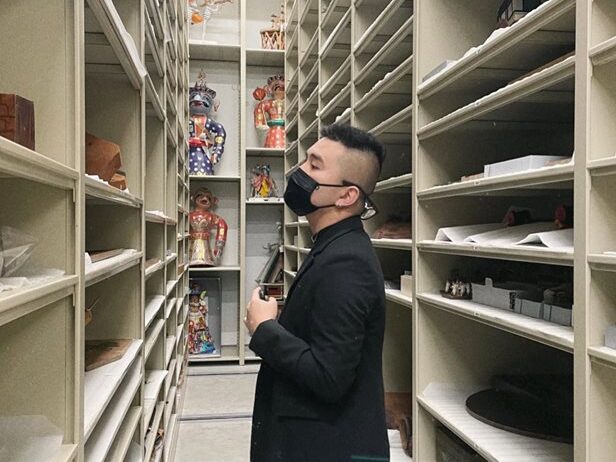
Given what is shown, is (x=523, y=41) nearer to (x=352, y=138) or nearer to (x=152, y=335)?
(x=352, y=138)

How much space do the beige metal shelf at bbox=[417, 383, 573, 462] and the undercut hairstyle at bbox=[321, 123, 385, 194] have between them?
0.73 m

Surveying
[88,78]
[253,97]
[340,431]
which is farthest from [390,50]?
[253,97]

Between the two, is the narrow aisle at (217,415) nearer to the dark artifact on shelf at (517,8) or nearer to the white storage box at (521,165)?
the white storage box at (521,165)

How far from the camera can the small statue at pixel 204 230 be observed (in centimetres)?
515

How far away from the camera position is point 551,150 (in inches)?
81.4

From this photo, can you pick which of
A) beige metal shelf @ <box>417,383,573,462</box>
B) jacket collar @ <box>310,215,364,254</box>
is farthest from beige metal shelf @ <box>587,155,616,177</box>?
beige metal shelf @ <box>417,383,573,462</box>

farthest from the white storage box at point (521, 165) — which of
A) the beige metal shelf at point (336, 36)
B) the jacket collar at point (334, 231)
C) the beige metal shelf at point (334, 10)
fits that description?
the beige metal shelf at point (334, 10)

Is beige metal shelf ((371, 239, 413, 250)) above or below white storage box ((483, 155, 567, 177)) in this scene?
below

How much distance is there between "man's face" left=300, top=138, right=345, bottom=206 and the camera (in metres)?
1.58

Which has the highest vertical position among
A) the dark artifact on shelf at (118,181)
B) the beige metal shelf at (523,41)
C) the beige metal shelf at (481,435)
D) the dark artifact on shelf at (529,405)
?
the beige metal shelf at (523,41)

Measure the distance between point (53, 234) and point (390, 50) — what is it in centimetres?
163

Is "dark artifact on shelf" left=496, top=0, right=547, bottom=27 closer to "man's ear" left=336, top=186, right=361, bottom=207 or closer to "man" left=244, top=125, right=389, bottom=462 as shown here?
"man" left=244, top=125, right=389, bottom=462

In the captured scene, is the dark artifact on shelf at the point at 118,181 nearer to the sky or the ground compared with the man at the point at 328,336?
nearer to the sky

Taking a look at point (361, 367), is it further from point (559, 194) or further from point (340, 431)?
point (559, 194)
